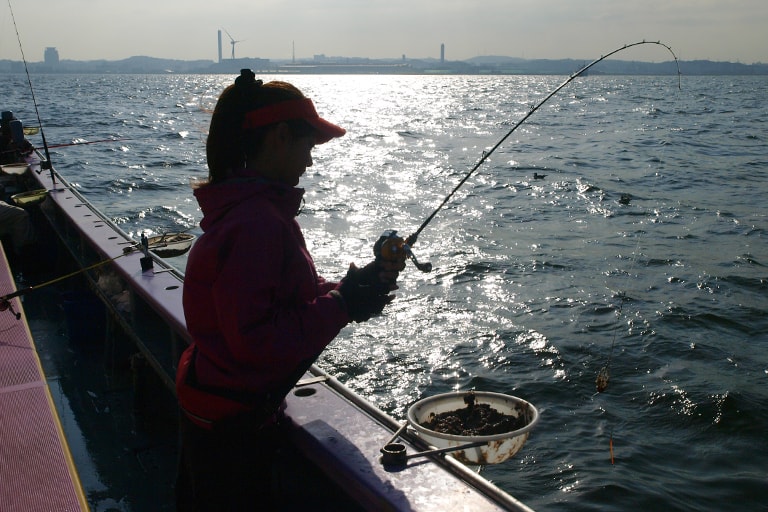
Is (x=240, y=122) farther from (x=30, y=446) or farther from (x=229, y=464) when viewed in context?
(x=30, y=446)

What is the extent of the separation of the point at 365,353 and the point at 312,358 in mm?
4912

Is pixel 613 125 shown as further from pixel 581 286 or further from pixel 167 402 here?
pixel 167 402

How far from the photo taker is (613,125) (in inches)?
1227

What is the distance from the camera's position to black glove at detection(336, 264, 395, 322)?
1.95 m

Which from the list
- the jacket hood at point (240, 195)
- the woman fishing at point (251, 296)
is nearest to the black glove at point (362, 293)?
the woman fishing at point (251, 296)

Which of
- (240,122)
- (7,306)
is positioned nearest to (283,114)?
(240,122)

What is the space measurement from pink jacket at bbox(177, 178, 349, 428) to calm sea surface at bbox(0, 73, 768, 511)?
638 mm

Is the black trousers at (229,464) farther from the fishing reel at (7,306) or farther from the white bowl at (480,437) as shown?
the fishing reel at (7,306)

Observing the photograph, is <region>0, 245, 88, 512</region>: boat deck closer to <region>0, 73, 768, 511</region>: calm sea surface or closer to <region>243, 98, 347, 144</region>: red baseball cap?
<region>0, 73, 768, 511</region>: calm sea surface

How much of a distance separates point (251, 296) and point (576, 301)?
6931 mm

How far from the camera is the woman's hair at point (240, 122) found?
1916 millimetres

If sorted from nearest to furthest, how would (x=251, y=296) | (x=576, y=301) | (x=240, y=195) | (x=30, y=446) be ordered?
(x=251, y=296), (x=240, y=195), (x=30, y=446), (x=576, y=301)

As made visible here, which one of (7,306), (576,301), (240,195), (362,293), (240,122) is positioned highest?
(240,122)

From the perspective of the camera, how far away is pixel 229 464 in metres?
2.04
